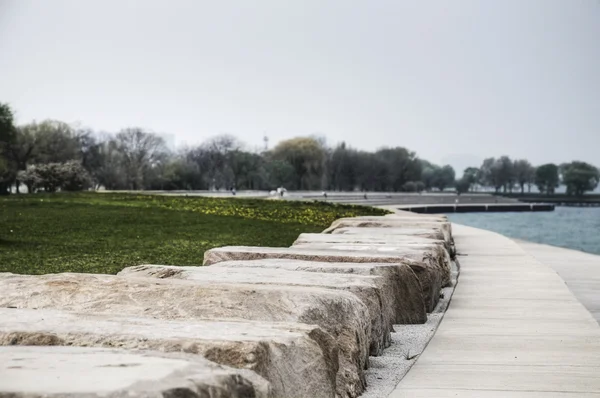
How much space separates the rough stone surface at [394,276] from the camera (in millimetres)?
7223

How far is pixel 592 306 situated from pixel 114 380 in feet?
23.5

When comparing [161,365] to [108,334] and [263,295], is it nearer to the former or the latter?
[108,334]

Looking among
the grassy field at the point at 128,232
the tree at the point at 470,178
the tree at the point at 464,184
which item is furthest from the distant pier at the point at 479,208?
the tree at the point at 470,178

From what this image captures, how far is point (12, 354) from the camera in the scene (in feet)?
11.4

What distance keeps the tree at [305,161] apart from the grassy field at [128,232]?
7582 cm

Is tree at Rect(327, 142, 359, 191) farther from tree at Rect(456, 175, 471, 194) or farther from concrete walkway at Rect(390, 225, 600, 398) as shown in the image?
concrete walkway at Rect(390, 225, 600, 398)

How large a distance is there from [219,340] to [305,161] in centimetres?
10344

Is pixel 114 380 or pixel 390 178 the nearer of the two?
pixel 114 380

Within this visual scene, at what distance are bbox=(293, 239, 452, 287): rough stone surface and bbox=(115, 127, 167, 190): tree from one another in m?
81.3

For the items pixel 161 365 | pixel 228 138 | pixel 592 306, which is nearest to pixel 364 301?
pixel 161 365

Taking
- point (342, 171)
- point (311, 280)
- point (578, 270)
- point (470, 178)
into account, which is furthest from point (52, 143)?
point (470, 178)

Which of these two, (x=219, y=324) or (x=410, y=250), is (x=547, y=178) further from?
(x=219, y=324)

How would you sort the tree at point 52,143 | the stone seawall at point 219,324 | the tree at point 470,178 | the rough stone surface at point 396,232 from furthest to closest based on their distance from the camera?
1. the tree at point 470,178
2. the tree at point 52,143
3. the rough stone surface at point 396,232
4. the stone seawall at point 219,324

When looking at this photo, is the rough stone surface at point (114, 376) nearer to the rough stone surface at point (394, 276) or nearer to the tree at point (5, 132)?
the rough stone surface at point (394, 276)
